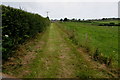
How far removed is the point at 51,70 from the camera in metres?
6.27

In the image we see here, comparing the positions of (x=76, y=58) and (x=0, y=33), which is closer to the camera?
(x=0, y=33)

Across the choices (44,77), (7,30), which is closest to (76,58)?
(44,77)

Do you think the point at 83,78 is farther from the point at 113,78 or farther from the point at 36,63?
the point at 36,63

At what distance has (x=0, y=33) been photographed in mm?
5738

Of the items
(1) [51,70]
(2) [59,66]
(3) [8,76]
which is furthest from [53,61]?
(3) [8,76]

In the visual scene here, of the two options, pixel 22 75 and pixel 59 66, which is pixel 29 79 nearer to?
pixel 22 75

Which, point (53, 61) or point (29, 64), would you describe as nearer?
point (29, 64)

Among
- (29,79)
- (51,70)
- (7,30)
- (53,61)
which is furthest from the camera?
(53,61)

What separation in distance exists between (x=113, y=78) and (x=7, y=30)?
17.1 feet

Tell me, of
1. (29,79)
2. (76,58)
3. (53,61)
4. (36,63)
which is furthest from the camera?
(76,58)

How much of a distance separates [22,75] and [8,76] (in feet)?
1.77

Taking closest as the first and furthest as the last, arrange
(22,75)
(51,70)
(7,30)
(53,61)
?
1. (22,75)
2. (51,70)
3. (7,30)
4. (53,61)

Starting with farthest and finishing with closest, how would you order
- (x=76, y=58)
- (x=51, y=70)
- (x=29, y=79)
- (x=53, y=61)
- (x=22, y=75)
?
1. (x=76, y=58)
2. (x=53, y=61)
3. (x=51, y=70)
4. (x=22, y=75)
5. (x=29, y=79)

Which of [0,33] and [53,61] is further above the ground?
[0,33]
